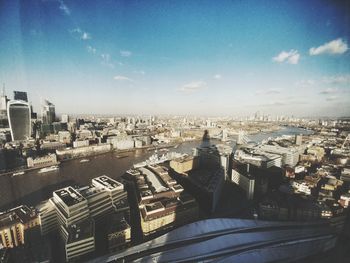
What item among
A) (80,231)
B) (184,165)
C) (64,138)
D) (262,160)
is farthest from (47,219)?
(64,138)

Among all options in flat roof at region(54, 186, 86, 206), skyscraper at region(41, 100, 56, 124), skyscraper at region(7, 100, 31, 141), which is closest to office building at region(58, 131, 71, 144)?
skyscraper at region(41, 100, 56, 124)

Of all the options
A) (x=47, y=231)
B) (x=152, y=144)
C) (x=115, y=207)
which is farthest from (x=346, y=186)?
(x=152, y=144)

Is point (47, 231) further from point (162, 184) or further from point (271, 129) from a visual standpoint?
point (271, 129)

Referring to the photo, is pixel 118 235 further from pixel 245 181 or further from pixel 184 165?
pixel 184 165

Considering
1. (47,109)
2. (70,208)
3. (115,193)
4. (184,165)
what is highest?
(47,109)

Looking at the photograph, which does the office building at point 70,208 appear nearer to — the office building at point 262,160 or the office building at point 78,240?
the office building at point 78,240

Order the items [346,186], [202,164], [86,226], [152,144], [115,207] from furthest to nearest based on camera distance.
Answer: [152,144], [202,164], [346,186], [115,207], [86,226]
